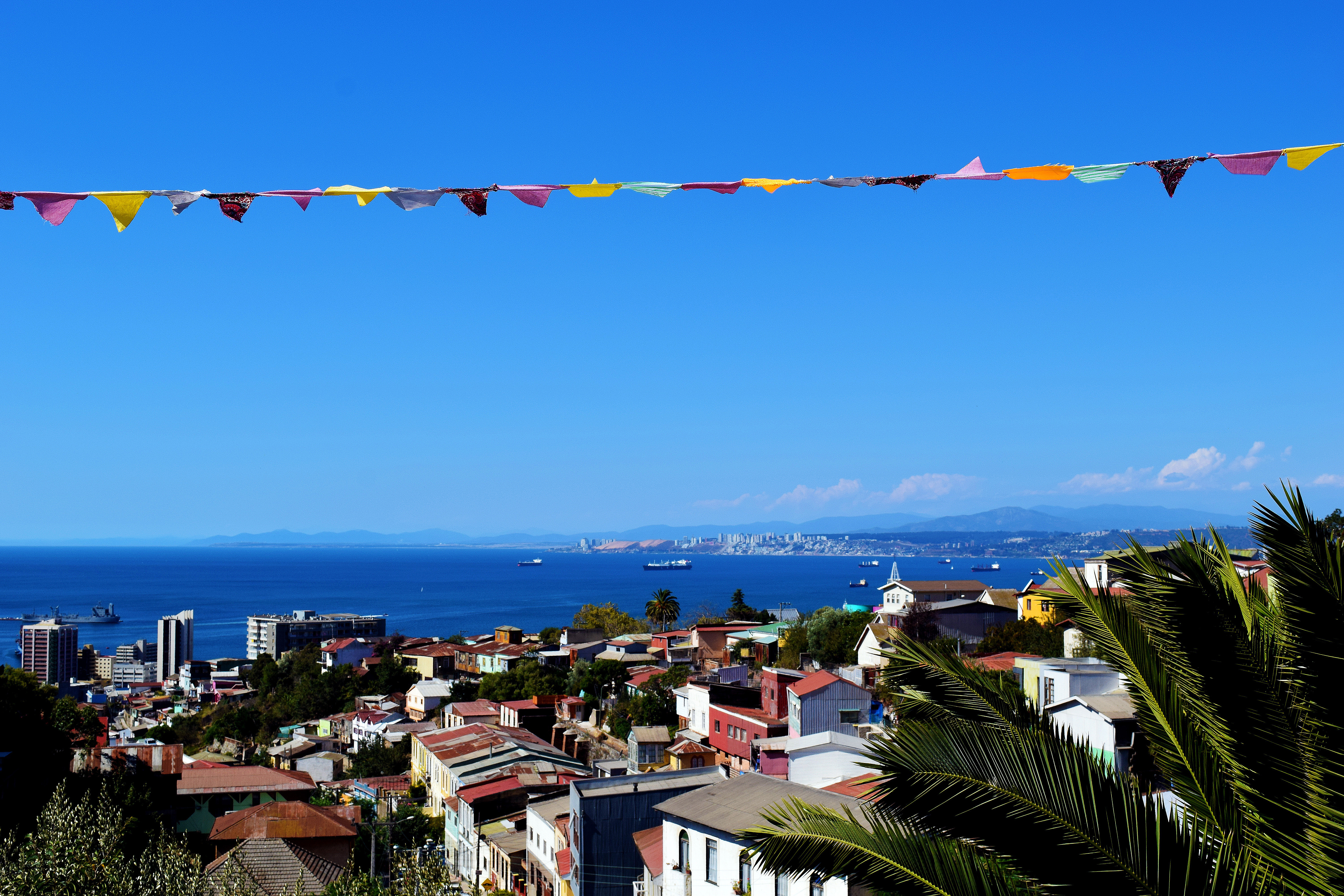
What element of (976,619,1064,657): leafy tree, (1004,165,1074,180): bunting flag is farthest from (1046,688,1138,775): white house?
(976,619,1064,657): leafy tree

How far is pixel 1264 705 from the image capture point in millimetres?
4582

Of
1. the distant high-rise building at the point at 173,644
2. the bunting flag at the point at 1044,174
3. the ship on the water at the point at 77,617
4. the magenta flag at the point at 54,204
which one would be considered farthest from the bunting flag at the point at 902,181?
the ship on the water at the point at 77,617

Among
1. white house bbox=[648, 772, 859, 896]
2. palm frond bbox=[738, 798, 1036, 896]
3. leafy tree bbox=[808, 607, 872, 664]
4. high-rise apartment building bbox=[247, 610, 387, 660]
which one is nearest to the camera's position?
palm frond bbox=[738, 798, 1036, 896]

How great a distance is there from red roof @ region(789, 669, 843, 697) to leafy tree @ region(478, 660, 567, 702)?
76.5ft

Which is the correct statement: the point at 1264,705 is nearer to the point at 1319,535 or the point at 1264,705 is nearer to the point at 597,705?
the point at 1319,535

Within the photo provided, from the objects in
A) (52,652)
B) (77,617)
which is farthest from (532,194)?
(77,617)

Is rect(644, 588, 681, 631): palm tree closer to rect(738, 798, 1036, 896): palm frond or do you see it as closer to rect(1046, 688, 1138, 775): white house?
rect(1046, 688, 1138, 775): white house

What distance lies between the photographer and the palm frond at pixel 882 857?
4.58 meters

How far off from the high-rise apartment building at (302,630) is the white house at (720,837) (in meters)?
95.8

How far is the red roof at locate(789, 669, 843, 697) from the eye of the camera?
30297 millimetres

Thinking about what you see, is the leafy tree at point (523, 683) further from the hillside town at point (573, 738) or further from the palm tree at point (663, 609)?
the palm tree at point (663, 609)

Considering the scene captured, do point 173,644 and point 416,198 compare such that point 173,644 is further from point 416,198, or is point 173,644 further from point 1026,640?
point 416,198

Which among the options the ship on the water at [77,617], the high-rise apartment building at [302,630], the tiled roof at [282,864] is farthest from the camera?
the ship on the water at [77,617]

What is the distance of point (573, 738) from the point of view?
137 ft
